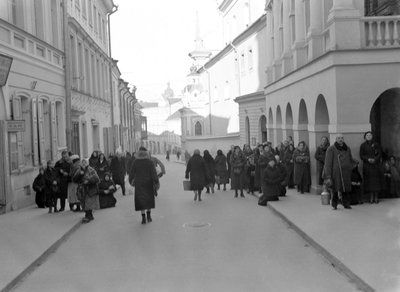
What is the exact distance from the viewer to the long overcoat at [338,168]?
11477mm

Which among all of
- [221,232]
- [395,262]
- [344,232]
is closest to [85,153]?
[221,232]

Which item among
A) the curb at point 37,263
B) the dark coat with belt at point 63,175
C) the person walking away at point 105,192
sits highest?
the dark coat with belt at point 63,175

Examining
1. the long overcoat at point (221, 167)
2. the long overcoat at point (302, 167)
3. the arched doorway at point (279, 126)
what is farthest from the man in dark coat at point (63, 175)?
the arched doorway at point (279, 126)

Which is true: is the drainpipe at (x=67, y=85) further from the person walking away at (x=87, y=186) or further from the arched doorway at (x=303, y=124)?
the arched doorway at (x=303, y=124)

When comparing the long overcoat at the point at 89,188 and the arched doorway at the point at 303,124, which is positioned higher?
the arched doorway at the point at 303,124

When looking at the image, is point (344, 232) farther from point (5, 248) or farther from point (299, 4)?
point (299, 4)

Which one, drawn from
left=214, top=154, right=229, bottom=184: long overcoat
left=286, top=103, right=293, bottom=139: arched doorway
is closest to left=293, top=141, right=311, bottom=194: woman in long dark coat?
left=286, top=103, right=293, bottom=139: arched doorway

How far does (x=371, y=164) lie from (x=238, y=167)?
17.2ft

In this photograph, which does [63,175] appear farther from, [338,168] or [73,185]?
[338,168]

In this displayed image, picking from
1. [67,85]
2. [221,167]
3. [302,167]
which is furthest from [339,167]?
[67,85]

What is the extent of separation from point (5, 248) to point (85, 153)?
15.5 meters

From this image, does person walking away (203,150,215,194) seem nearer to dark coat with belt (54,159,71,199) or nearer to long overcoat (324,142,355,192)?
dark coat with belt (54,159,71,199)

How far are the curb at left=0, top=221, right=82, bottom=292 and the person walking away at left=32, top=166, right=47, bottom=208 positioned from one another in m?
2.82

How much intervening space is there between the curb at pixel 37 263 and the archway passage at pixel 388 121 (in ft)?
26.7
